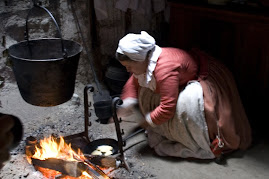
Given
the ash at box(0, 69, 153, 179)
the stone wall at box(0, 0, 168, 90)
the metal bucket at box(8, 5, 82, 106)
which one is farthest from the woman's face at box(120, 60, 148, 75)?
the stone wall at box(0, 0, 168, 90)

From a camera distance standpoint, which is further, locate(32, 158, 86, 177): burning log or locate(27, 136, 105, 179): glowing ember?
locate(27, 136, 105, 179): glowing ember

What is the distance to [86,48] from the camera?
11.1ft

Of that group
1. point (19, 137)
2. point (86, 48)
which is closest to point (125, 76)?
point (86, 48)

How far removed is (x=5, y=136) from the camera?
108 centimetres

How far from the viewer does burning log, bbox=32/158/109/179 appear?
7.27 ft

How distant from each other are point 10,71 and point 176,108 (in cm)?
171

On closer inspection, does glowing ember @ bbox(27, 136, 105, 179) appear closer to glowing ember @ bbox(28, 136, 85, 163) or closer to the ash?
glowing ember @ bbox(28, 136, 85, 163)

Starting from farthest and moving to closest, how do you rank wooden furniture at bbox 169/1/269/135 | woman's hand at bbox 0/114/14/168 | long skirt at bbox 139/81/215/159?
1. wooden furniture at bbox 169/1/269/135
2. long skirt at bbox 139/81/215/159
3. woman's hand at bbox 0/114/14/168

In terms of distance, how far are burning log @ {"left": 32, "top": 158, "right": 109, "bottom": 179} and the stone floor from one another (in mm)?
129

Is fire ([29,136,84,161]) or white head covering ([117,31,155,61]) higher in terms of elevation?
white head covering ([117,31,155,61])

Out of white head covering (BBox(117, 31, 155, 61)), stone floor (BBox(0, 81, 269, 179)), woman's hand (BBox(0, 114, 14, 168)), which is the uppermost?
woman's hand (BBox(0, 114, 14, 168))

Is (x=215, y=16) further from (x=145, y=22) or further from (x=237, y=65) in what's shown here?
(x=145, y=22)

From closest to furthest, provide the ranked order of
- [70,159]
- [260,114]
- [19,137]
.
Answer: [19,137] < [70,159] < [260,114]

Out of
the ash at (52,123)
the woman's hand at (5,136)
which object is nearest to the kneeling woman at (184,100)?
the ash at (52,123)
